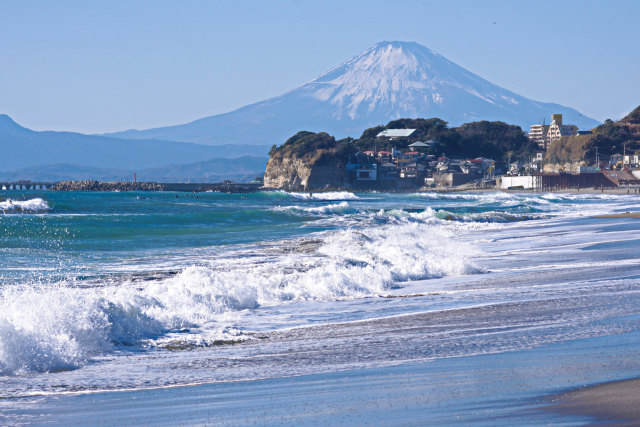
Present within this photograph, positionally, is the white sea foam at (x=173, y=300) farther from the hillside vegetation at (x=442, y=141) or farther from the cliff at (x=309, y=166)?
the hillside vegetation at (x=442, y=141)

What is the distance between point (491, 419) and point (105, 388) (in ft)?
10.4

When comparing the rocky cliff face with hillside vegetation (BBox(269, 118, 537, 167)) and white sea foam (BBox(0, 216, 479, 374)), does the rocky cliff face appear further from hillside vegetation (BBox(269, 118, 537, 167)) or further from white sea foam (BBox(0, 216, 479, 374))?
white sea foam (BBox(0, 216, 479, 374))

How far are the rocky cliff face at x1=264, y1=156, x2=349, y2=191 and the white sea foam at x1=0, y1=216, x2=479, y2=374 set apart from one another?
357ft

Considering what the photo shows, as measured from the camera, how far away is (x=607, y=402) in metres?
4.98

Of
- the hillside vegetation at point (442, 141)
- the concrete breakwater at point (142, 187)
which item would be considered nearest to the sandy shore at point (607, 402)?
the concrete breakwater at point (142, 187)

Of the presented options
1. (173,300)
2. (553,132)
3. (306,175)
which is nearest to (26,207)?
(173,300)

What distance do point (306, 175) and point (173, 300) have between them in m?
118

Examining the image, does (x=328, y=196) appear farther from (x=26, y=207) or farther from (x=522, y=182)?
(x=26, y=207)

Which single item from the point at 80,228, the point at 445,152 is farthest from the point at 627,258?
the point at 445,152

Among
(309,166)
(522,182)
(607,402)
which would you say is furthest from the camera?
(309,166)

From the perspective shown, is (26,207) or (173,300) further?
(26,207)

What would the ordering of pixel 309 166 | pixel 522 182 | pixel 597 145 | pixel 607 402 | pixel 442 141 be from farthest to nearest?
1. pixel 442 141
2. pixel 597 145
3. pixel 309 166
4. pixel 522 182
5. pixel 607 402

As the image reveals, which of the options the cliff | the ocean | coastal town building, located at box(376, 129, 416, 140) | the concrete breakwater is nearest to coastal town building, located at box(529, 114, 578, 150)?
coastal town building, located at box(376, 129, 416, 140)

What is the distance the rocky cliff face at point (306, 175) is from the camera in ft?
414
